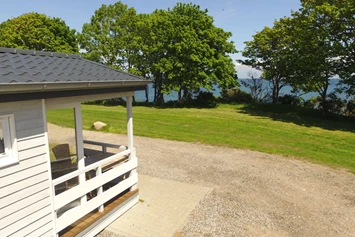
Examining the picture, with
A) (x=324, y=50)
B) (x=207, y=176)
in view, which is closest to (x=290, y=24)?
(x=324, y=50)

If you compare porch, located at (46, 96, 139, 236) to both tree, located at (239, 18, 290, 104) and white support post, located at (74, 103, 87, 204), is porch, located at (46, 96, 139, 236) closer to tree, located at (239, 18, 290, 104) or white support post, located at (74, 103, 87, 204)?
white support post, located at (74, 103, 87, 204)

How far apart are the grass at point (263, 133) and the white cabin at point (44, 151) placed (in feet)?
25.5

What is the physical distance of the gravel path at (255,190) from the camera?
548 cm

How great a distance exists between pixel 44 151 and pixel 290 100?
24.0 m

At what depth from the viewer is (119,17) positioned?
29703mm

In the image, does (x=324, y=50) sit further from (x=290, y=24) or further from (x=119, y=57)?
(x=119, y=57)

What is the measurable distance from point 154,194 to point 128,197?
1117mm

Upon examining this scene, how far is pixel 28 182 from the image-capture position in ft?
12.8

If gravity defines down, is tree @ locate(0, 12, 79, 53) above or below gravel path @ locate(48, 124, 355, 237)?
above

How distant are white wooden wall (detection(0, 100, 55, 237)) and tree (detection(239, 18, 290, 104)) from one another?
69.8 feet

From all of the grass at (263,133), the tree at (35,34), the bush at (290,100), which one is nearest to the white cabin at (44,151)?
the grass at (263,133)

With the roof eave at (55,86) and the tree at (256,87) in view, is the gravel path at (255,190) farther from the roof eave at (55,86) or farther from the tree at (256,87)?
the tree at (256,87)

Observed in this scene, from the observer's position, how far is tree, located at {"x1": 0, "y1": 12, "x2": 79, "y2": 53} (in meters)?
29.8

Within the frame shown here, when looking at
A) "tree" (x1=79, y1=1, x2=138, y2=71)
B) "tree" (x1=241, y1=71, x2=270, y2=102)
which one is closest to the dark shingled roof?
"tree" (x1=79, y1=1, x2=138, y2=71)
